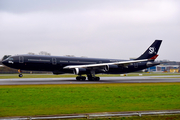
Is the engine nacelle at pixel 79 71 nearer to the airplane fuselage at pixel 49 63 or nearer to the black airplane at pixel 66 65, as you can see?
the black airplane at pixel 66 65

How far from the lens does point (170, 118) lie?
11172 millimetres

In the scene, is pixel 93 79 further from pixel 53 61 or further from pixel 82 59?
pixel 53 61

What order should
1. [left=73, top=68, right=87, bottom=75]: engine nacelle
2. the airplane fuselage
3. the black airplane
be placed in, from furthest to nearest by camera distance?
[left=73, top=68, right=87, bottom=75]: engine nacelle < the black airplane < the airplane fuselage

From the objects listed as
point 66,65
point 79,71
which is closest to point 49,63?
point 66,65

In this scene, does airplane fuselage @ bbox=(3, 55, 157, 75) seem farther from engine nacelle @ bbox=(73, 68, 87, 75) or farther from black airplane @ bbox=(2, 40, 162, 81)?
engine nacelle @ bbox=(73, 68, 87, 75)

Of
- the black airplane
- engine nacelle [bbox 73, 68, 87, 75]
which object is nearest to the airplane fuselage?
the black airplane

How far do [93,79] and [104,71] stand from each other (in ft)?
8.48

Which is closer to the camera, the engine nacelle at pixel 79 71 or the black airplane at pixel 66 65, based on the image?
the black airplane at pixel 66 65

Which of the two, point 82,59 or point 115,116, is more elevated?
point 82,59

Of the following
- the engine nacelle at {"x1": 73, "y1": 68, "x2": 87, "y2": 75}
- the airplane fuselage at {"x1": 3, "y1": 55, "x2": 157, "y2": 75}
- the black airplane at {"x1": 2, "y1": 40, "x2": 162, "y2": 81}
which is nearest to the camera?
the airplane fuselage at {"x1": 3, "y1": 55, "x2": 157, "y2": 75}

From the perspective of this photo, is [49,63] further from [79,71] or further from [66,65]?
[79,71]

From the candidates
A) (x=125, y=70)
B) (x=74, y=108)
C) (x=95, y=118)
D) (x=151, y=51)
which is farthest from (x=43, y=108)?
(x=151, y=51)

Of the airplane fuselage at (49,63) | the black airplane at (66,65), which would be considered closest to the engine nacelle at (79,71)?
the black airplane at (66,65)

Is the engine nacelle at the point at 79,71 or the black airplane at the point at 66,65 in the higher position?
the black airplane at the point at 66,65
